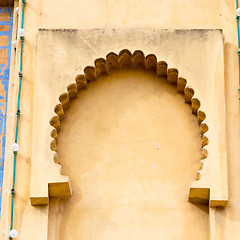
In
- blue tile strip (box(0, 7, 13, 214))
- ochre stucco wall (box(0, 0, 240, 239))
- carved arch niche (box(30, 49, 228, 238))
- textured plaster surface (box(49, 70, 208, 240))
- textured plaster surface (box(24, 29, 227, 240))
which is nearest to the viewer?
carved arch niche (box(30, 49, 228, 238))

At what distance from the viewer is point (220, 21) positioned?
9312mm

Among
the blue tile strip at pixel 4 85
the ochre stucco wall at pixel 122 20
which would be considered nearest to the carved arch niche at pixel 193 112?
the ochre stucco wall at pixel 122 20

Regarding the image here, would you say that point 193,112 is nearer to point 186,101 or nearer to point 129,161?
point 186,101

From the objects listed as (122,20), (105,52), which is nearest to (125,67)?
(105,52)

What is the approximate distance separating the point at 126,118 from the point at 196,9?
1196mm

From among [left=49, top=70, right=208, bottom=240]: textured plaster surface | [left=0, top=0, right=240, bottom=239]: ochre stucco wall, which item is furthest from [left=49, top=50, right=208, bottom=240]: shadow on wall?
[left=0, top=0, right=240, bottom=239]: ochre stucco wall

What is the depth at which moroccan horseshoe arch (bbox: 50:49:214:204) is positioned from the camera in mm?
8883

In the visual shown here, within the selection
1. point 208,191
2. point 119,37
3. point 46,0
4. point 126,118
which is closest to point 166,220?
point 208,191

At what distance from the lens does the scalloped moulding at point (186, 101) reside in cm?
853

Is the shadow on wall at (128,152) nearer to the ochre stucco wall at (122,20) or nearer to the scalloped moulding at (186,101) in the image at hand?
the scalloped moulding at (186,101)

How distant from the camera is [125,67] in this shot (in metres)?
9.27

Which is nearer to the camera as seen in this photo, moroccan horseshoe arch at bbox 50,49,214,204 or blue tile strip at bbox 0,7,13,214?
moroccan horseshoe arch at bbox 50,49,214,204

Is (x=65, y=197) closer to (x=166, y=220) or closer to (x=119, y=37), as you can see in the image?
(x=166, y=220)

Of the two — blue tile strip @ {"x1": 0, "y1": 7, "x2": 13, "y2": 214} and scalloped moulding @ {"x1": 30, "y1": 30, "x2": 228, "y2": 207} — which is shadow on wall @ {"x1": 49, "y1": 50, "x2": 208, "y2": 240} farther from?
blue tile strip @ {"x1": 0, "y1": 7, "x2": 13, "y2": 214}
